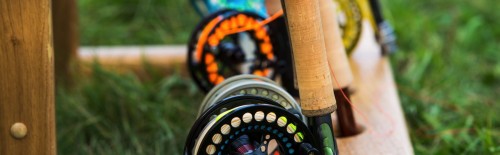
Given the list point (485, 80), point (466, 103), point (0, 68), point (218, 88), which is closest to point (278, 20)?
point (218, 88)

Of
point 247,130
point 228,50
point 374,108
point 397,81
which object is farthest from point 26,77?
point 397,81

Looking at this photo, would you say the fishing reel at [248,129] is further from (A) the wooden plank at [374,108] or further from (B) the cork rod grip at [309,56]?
(A) the wooden plank at [374,108]

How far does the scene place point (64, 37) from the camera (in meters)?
1.95

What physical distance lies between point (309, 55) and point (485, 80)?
116cm

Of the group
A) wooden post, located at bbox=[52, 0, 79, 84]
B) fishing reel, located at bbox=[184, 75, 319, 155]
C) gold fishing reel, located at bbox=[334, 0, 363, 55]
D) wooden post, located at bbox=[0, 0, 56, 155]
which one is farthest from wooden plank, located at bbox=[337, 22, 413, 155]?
wooden post, located at bbox=[52, 0, 79, 84]

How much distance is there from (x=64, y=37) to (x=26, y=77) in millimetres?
742

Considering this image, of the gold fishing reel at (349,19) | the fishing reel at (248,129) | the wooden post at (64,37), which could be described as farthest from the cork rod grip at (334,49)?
the wooden post at (64,37)

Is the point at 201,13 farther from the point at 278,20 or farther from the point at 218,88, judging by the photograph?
the point at 218,88

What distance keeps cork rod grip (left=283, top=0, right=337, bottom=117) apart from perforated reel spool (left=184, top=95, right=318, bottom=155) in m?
0.04

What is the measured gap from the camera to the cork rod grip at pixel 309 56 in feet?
3.63

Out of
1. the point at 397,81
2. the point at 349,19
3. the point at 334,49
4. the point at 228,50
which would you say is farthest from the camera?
the point at 397,81

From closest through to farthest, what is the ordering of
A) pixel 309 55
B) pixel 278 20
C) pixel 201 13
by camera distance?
pixel 309 55
pixel 278 20
pixel 201 13

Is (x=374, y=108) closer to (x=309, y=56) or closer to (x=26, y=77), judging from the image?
(x=309, y=56)

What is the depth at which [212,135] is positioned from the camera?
3.75 ft
